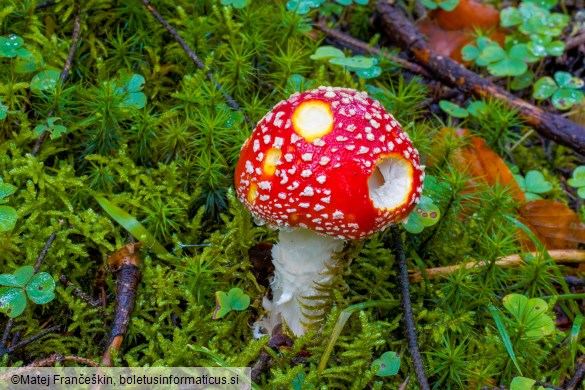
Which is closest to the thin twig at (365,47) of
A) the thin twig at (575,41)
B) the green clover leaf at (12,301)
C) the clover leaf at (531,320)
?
the thin twig at (575,41)

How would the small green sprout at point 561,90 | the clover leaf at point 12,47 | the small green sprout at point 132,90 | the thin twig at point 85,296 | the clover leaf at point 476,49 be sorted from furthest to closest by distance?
1. the clover leaf at point 476,49
2. the small green sprout at point 561,90
3. the small green sprout at point 132,90
4. the clover leaf at point 12,47
5. the thin twig at point 85,296

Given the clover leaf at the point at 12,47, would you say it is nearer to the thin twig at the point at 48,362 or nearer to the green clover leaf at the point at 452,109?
the thin twig at the point at 48,362

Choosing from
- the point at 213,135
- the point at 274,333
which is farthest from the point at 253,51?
the point at 274,333

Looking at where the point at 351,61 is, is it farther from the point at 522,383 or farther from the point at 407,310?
the point at 522,383

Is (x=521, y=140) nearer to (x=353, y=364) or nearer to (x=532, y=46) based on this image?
(x=532, y=46)

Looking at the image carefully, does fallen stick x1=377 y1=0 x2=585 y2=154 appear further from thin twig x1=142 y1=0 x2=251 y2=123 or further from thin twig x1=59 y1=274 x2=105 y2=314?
thin twig x1=59 y1=274 x2=105 y2=314

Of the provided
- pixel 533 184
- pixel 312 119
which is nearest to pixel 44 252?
pixel 312 119
